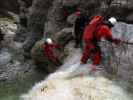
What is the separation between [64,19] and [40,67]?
10.2 ft

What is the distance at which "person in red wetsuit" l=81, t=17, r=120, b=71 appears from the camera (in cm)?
1254

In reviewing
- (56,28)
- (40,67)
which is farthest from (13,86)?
(56,28)

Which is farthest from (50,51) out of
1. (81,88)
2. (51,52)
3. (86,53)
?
(81,88)

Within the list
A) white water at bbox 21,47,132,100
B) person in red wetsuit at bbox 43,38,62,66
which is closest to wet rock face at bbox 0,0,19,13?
person in red wetsuit at bbox 43,38,62,66

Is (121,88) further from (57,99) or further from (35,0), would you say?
(35,0)

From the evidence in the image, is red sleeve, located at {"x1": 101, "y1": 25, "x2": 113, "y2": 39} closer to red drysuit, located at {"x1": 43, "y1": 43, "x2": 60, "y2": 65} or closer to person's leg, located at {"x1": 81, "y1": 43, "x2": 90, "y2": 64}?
person's leg, located at {"x1": 81, "y1": 43, "x2": 90, "y2": 64}

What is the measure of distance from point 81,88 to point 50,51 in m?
6.10

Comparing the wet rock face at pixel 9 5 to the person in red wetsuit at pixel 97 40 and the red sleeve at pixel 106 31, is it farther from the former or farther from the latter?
the red sleeve at pixel 106 31

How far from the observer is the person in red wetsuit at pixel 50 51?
18.1 metres

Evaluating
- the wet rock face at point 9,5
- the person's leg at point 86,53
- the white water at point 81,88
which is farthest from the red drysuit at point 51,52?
the wet rock face at point 9,5

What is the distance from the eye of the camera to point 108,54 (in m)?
13.8

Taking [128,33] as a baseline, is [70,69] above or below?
below

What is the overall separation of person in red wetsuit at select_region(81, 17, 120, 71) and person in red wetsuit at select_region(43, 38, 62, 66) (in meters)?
4.27

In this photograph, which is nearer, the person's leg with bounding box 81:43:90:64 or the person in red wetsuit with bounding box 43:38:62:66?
the person's leg with bounding box 81:43:90:64
